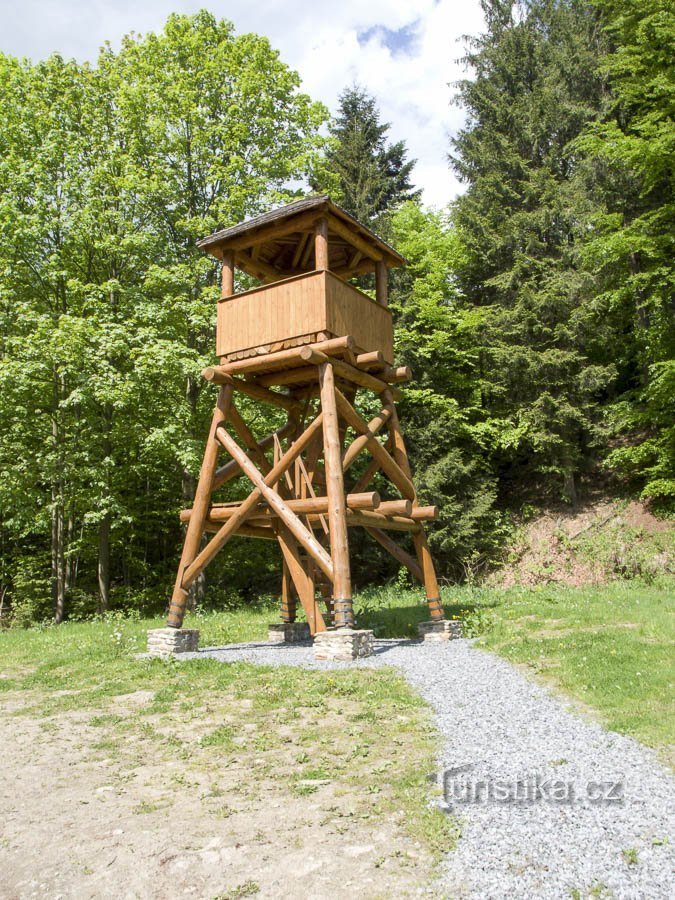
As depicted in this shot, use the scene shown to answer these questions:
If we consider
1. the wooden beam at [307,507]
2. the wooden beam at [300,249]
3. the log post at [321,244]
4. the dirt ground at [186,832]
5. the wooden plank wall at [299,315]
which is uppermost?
the wooden beam at [300,249]

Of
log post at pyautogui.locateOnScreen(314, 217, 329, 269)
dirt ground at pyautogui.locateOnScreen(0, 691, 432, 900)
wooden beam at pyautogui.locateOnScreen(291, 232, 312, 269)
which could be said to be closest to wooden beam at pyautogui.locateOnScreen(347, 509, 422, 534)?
log post at pyautogui.locateOnScreen(314, 217, 329, 269)

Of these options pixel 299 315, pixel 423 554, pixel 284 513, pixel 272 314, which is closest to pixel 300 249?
pixel 272 314

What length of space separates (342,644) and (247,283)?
42.9 feet

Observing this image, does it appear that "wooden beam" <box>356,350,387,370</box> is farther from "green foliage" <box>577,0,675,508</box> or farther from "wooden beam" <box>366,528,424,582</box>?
"green foliage" <box>577,0,675,508</box>

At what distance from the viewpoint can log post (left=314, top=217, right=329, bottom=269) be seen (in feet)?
37.2

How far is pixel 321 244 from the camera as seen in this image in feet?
37.8

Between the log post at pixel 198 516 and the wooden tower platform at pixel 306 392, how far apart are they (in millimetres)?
21

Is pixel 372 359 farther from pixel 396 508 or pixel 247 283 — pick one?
pixel 247 283

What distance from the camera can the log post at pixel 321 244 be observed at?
11.3m

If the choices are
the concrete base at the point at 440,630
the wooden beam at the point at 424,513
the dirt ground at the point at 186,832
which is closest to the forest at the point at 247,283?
the wooden beam at the point at 424,513

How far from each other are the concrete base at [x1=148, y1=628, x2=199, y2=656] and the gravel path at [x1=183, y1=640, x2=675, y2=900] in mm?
5403

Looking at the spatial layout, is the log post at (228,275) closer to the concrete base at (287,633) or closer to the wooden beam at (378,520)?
the wooden beam at (378,520)

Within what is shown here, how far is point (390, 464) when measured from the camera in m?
12.5

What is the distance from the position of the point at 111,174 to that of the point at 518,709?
19.1 m
